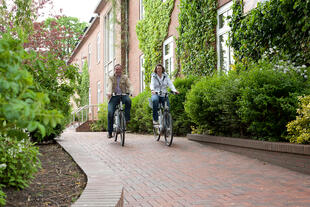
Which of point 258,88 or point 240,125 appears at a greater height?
point 258,88

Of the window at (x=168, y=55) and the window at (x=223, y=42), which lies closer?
the window at (x=223, y=42)

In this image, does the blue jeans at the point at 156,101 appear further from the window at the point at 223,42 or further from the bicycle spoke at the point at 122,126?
the window at the point at 223,42

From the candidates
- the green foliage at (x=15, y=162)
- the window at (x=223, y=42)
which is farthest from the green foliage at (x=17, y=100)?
the window at (x=223, y=42)

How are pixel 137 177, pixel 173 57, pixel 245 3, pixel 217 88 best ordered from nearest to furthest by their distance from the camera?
pixel 137 177 < pixel 217 88 < pixel 245 3 < pixel 173 57

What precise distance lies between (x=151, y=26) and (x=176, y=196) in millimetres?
12735

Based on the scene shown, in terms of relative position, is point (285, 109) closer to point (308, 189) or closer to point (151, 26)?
point (308, 189)

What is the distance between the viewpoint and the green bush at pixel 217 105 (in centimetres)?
688

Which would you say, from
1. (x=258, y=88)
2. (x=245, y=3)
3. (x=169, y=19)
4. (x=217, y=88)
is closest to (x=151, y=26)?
(x=169, y=19)

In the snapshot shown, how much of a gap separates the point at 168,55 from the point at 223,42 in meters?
4.33

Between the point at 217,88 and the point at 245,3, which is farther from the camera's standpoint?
the point at 245,3

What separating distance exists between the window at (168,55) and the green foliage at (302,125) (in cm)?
853

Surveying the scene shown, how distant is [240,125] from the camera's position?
23.0 feet

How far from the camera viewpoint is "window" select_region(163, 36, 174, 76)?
558 inches

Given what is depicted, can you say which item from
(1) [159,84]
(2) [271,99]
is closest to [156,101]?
(1) [159,84]
